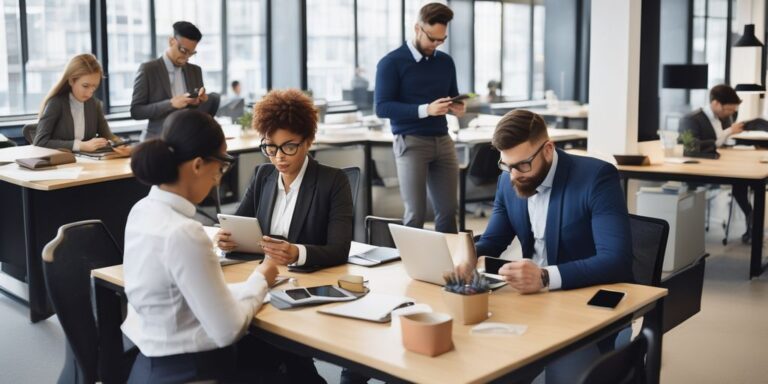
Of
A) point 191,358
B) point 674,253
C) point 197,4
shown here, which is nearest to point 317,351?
point 191,358

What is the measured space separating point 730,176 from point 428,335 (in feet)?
14.2

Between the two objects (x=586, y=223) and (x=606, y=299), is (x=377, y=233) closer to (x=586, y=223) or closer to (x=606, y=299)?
(x=586, y=223)

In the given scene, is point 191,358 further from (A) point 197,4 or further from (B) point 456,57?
(B) point 456,57

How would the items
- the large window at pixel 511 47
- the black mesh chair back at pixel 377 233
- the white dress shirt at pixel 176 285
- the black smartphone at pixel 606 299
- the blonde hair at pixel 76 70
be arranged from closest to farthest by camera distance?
the white dress shirt at pixel 176 285 → the black smartphone at pixel 606 299 → the black mesh chair back at pixel 377 233 → the blonde hair at pixel 76 70 → the large window at pixel 511 47

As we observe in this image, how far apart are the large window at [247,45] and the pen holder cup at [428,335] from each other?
8912 millimetres

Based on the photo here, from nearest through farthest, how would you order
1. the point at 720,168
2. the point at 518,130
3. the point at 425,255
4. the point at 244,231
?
1. the point at 425,255
2. the point at 518,130
3. the point at 244,231
4. the point at 720,168

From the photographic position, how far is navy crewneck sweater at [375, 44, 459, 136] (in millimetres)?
5500

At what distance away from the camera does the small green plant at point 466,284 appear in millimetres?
2561

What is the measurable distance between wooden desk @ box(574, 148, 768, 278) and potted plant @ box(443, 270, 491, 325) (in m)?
3.89

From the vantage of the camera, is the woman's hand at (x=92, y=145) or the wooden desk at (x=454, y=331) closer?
the wooden desk at (x=454, y=331)

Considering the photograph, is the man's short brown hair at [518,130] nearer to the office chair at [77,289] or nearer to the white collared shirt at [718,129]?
the office chair at [77,289]

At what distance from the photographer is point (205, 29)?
10.6 metres

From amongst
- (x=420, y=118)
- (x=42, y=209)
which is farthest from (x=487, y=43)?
(x=42, y=209)

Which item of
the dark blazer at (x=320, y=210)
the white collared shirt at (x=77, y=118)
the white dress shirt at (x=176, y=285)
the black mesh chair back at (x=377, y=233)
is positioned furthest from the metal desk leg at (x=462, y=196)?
the white dress shirt at (x=176, y=285)
